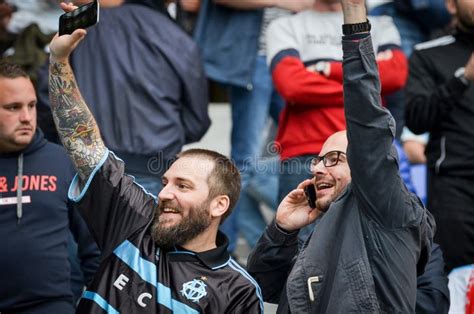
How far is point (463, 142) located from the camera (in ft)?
19.3

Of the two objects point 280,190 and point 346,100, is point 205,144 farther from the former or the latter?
point 346,100

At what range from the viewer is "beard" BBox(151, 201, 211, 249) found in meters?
4.24

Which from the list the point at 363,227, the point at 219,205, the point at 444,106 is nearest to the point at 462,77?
the point at 444,106

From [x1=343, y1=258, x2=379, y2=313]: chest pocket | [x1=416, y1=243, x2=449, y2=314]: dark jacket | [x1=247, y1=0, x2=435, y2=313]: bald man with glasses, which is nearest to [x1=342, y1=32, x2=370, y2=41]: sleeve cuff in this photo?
[x1=247, y1=0, x2=435, y2=313]: bald man with glasses

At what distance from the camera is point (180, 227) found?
4.27 metres

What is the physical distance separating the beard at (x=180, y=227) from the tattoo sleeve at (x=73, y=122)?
0.33m

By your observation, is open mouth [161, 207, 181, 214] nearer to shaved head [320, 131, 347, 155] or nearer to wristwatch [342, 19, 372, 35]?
shaved head [320, 131, 347, 155]

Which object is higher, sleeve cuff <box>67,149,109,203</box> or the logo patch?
sleeve cuff <box>67,149,109,203</box>

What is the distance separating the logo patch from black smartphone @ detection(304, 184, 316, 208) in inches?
23.3

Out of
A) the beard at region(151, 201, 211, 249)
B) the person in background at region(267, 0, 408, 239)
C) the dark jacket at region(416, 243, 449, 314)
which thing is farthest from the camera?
the person in background at region(267, 0, 408, 239)

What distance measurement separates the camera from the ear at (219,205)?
4445 millimetres

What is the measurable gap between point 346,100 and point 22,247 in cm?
186

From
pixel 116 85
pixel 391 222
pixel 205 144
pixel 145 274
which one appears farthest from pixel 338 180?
pixel 205 144

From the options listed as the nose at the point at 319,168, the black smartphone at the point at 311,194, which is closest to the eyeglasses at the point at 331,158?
the nose at the point at 319,168
